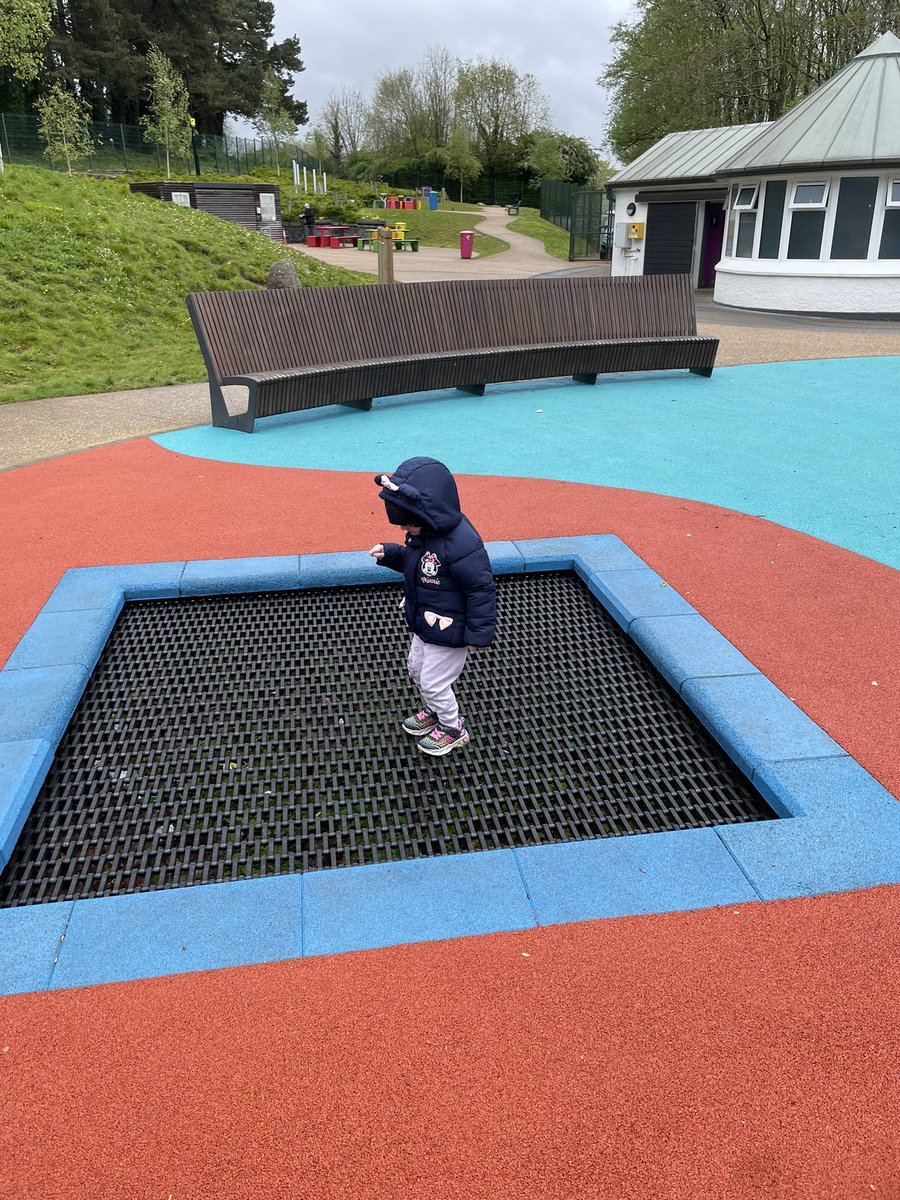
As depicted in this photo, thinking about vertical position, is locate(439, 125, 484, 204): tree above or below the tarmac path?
above

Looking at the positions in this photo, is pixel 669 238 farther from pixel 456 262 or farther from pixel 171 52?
pixel 171 52

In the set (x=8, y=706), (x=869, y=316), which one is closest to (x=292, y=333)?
(x=8, y=706)

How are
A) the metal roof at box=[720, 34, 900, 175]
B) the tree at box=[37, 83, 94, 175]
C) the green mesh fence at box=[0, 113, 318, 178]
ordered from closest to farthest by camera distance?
the metal roof at box=[720, 34, 900, 175]
the tree at box=[37, 83, 94, 175]
the green mesh fence at box=[0, 113, 318, 178]

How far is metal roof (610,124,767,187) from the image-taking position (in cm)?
2241

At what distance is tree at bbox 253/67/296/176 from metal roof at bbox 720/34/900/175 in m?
38.7

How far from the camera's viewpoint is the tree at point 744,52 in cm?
3127

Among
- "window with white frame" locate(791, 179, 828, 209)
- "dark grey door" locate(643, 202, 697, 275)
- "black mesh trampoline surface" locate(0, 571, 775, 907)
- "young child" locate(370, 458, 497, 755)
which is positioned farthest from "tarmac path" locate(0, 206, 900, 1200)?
"dark grey door" locate(643, 202, 697, 275)

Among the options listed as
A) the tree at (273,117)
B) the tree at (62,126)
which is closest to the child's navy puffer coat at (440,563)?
the tree at (62,126)

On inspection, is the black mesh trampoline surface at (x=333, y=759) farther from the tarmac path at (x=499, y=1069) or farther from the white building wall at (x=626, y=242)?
the white building wall at (x=626, y=242)

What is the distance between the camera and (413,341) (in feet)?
33.8

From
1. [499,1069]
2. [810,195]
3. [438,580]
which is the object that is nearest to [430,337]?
[438,580]

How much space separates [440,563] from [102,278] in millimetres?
14360

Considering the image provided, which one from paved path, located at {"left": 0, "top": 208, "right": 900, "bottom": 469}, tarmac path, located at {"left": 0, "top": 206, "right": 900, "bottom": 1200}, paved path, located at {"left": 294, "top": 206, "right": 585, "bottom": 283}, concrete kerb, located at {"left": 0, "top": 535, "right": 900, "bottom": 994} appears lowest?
tarmac path, located at {"left": 0, "top": 206, "right": 900, "bottom": 1200}

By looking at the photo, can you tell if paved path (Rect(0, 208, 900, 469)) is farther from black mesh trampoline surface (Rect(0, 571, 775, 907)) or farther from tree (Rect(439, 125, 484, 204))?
tree (Rect(439, 125, 484, 204))
